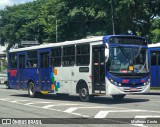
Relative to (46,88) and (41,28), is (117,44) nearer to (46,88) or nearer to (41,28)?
(46,88)

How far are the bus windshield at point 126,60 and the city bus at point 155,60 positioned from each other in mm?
7237

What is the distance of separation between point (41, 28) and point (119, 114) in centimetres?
4795

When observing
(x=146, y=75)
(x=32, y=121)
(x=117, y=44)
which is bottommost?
(x=32, y=121)

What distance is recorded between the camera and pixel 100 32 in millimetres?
43750

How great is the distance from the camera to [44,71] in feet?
75.5

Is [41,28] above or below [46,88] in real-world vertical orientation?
above

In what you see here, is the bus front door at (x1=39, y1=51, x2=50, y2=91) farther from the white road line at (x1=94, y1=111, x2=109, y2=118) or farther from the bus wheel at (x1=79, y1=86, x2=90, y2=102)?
the white road line at (x1=94, y1=111, x2=109, y2=118)

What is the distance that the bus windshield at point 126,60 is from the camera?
18.1m

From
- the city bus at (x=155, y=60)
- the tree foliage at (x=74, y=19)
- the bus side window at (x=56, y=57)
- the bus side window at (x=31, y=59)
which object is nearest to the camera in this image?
the bus side window at (x=56, y=57)

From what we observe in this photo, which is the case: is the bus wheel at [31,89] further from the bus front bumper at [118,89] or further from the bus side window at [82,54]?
the bus front bumper at [118,89]

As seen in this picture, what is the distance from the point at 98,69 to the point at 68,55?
101 inches

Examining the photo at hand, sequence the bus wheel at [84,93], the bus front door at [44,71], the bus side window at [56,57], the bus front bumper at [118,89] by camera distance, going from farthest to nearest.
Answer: the bus front door at [44,71]
the bus side window at [56,57]
the bus wheel at [84,93]
the bus front bumper at [118,89]

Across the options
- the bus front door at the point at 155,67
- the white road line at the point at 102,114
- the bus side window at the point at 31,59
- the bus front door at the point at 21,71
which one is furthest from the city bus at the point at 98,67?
the bus front door at the point at 155,67

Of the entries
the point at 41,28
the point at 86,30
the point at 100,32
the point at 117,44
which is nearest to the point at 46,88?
the point at 117,44
